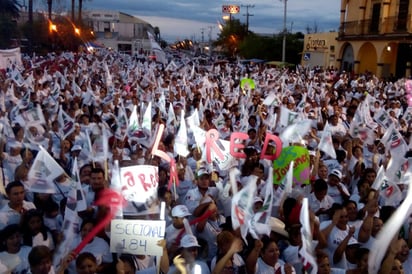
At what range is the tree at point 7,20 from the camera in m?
37.0

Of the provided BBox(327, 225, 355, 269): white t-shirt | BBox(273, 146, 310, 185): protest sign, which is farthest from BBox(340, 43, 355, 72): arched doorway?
BBox(327, 225, 355, 269): white t-shirt

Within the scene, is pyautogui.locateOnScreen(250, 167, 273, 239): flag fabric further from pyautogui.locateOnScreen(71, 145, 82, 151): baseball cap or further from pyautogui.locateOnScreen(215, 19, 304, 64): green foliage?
pyautogui.locateOnScreen(215, 19, 304, 64): green foliage

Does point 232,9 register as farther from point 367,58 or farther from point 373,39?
point 373,39

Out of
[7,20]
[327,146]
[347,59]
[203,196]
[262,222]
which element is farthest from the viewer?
[7,20]

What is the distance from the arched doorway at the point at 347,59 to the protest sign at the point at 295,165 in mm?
30696

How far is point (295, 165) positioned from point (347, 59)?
3222 cm

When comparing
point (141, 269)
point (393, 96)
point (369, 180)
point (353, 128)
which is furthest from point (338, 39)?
point (141, 269)

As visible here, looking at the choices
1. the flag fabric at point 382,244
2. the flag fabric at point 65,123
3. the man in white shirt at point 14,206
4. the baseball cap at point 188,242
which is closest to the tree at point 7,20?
the flag fabric at point 65,123

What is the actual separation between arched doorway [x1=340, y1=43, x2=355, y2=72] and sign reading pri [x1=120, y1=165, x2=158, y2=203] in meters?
32.7

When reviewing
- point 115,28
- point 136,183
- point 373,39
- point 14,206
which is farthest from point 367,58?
point 115,28

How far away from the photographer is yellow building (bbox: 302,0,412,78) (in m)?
30.4

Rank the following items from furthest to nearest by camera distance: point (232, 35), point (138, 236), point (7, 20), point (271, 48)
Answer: point (232, 35)
point (271, 48)
point (7, 20)
point (138, 236)

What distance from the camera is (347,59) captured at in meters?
37.2

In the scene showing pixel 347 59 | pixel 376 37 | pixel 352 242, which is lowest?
pixel 352 242
